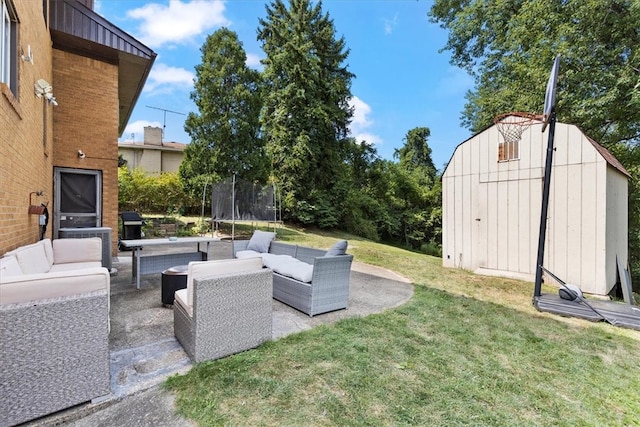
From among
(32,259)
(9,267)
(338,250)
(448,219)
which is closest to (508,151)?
(448,219)

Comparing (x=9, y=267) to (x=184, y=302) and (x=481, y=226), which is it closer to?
(x=184, y=302)

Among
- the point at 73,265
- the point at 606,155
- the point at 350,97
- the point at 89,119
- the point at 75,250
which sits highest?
the point at 350,97

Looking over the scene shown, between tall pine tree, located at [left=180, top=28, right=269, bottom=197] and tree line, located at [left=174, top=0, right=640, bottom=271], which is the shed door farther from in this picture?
tree line, located at [left=174, top=0, right=640, bottom=271]

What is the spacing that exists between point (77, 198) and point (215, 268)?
653cm

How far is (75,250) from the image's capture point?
5.00 m

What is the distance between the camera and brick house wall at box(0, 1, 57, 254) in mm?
3318

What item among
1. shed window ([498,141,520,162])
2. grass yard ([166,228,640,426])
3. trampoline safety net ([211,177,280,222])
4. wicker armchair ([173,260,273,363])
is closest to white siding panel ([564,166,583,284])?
shed window ([498,141,520,162])

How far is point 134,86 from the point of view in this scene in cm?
895

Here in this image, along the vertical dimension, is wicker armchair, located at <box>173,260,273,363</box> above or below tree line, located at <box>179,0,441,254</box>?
below

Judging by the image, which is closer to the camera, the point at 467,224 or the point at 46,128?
the point at 46,128

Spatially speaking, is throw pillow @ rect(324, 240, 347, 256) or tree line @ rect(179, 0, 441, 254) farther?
tree line @ rect(179, 0, 441, 254)

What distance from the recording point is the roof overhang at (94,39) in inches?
247

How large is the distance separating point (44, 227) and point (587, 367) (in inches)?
323

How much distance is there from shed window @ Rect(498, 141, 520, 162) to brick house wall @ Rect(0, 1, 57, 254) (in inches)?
342
